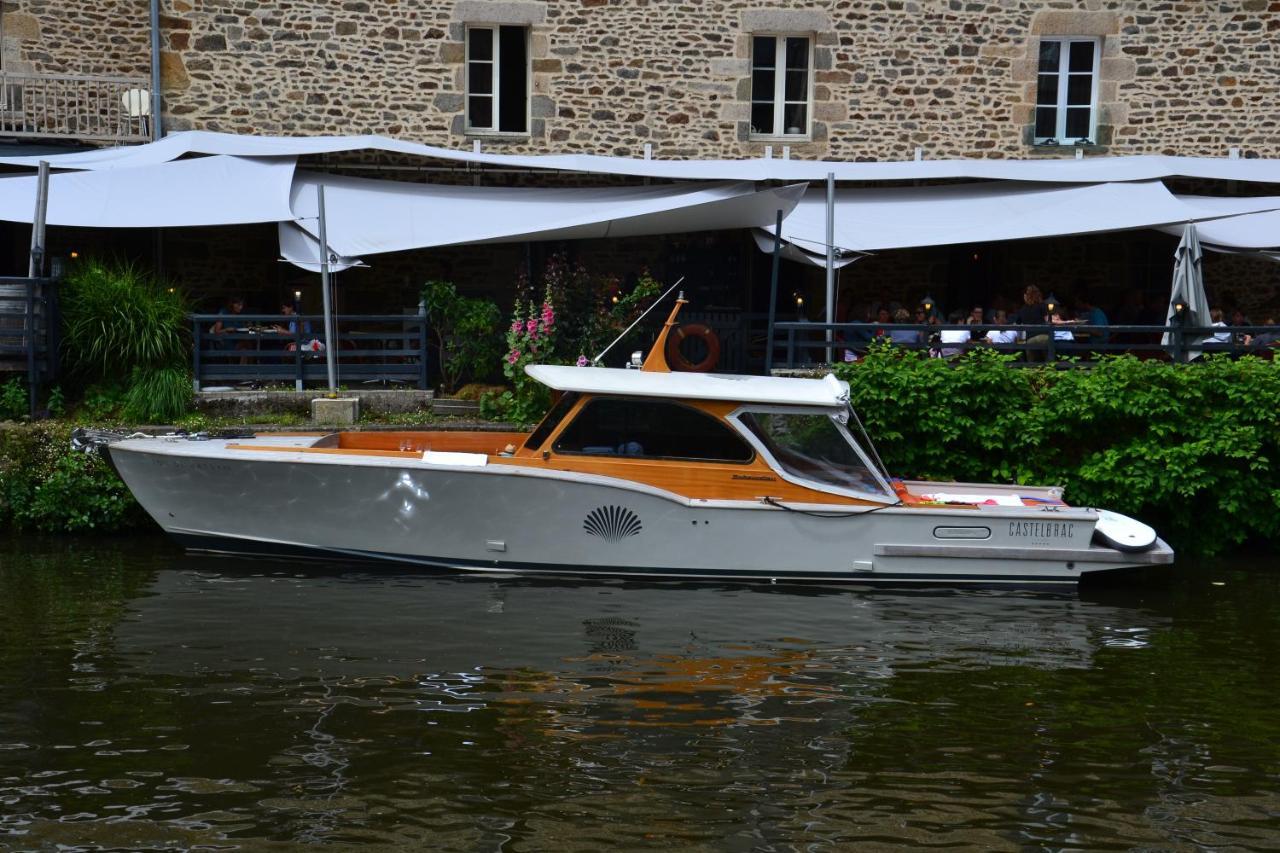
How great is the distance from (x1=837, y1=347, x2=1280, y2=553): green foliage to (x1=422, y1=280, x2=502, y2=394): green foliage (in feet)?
11.7

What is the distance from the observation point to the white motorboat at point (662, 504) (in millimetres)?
9984

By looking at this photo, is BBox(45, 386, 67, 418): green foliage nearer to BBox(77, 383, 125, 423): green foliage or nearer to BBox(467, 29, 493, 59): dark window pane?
BBox(77, 383, 125, 423): green foliage

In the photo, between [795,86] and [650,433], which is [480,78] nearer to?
[795,86]

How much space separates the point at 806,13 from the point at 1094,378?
6.76 m

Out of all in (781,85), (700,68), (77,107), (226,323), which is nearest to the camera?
(226,323)

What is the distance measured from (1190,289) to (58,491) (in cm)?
A: 998

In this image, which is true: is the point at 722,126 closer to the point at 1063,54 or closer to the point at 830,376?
the point at 1063,54

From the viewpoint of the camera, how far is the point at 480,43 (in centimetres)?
1669

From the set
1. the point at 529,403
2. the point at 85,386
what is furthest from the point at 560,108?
the point at 85,386

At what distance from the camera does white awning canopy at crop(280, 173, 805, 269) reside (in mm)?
13469

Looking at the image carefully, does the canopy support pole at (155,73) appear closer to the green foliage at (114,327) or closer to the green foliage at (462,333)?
the green foliage at (114,327)

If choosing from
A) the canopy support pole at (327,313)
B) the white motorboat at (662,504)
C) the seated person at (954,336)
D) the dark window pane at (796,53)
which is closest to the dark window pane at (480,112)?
the dark window pane at (796,53)

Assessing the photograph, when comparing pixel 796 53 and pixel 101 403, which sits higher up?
pixel 796 53

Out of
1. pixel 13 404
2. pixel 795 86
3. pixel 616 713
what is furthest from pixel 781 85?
pixel 616 713
